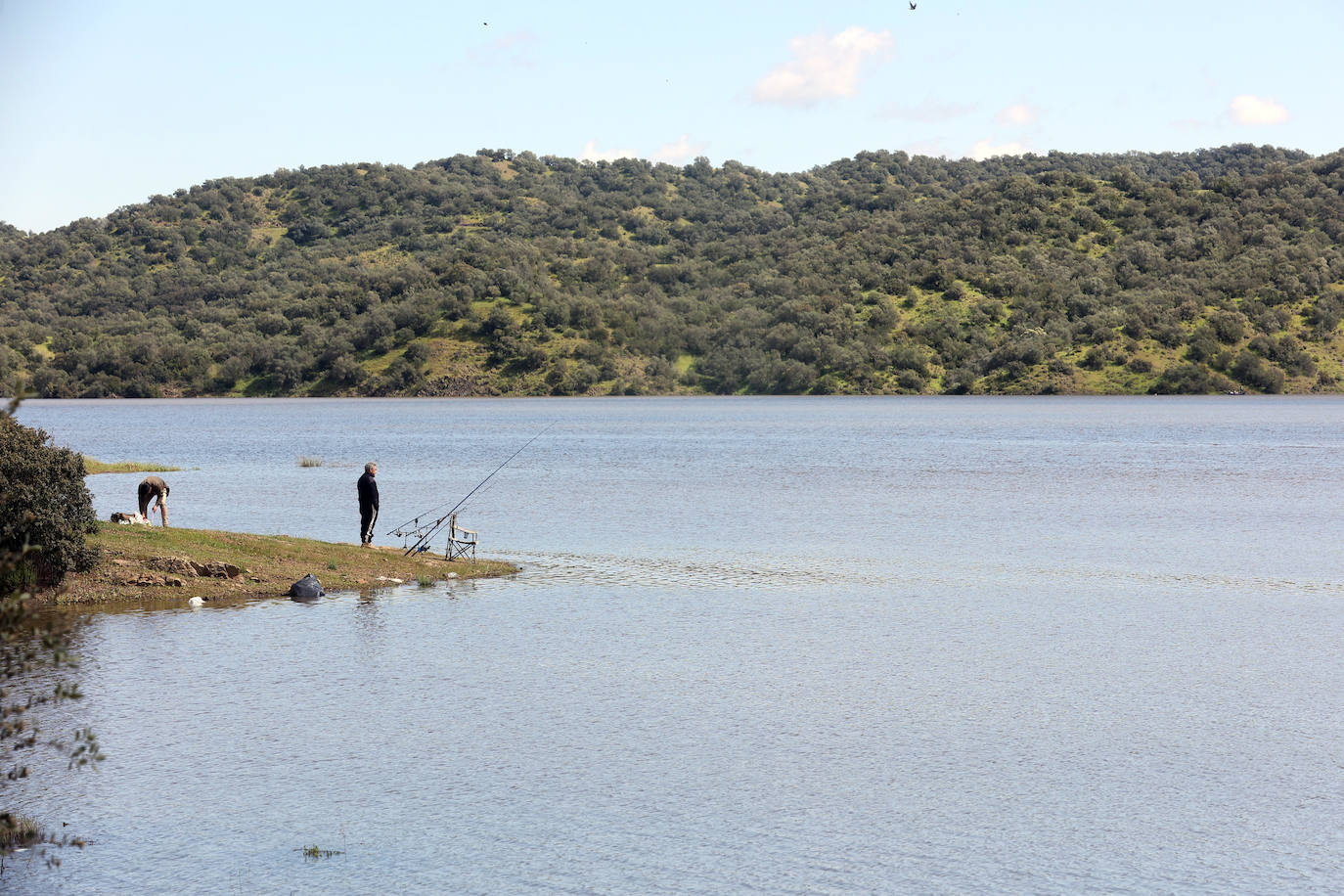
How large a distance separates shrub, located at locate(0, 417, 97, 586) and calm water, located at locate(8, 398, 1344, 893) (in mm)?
1532

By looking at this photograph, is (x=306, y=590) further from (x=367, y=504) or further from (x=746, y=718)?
(x=746, y=718)

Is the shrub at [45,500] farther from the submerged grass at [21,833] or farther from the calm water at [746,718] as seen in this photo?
the submerged grass at [21,833]

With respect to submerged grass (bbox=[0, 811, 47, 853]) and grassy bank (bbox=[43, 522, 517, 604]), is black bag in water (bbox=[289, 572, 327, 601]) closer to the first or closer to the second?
grassy bank (bbox=[43, 522, 517, 604])

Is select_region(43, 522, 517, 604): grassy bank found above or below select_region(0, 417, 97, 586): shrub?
below

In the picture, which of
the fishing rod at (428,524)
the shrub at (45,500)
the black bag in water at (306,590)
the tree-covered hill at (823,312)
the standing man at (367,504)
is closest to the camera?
the shrub at (45,500)

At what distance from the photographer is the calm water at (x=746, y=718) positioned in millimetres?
10977

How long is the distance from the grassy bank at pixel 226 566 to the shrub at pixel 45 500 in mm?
535

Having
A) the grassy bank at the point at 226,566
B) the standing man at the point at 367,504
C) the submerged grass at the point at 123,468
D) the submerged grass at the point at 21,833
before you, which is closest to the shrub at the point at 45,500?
the grassy bank at the point at 226,566

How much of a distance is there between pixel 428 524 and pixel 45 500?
531 inches

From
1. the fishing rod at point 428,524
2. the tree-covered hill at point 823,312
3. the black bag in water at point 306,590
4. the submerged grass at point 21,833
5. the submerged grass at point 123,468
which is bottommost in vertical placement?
the submerged grass at point 21,833

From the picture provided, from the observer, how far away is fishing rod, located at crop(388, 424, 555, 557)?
28906 mm

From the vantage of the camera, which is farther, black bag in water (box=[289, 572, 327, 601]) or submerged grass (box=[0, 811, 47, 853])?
black bag in water (box=[289, 572, 327, 601])

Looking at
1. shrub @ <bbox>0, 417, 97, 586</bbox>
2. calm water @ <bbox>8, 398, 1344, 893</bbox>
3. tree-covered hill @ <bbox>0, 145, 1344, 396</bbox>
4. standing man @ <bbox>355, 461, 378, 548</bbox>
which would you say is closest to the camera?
calm water @ <bbox>8, 398, 1344, 893</bbox>

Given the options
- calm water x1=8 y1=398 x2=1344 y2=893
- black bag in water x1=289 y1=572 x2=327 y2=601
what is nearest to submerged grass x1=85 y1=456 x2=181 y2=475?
calm water x1=8 y1=398 x2=1344 y2=893
